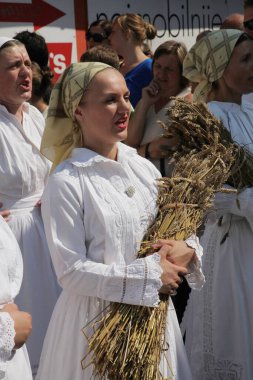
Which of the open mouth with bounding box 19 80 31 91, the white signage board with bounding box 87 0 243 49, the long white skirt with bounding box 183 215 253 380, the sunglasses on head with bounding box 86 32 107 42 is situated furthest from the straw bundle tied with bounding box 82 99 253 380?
the white signage board with bounding box 87 0 243 49

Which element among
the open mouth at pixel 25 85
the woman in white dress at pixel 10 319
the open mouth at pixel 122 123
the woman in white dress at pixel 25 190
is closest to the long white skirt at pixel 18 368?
the woman in white dress at pixel 10 319

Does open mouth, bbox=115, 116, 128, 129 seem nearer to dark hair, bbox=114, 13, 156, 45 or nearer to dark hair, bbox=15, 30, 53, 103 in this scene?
dark hair, bbox=15, 30, 53, 103

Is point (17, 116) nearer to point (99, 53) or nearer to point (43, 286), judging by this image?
point (99, 53)

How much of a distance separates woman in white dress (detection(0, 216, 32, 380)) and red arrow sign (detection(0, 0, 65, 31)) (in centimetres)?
447

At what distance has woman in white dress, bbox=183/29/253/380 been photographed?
3.97m

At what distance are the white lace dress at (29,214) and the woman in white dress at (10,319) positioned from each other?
5.86ft

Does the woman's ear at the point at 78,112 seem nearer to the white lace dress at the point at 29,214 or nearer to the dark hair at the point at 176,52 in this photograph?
the white lace dress at the point at 29,214

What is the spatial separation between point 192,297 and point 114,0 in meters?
4.29

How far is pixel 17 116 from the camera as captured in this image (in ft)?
15.6

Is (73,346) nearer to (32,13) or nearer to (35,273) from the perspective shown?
(35,273)

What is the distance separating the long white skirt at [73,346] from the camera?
10.0 ft

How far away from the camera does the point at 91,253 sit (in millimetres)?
3076

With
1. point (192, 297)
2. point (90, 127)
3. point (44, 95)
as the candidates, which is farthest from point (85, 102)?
point (44, 95)

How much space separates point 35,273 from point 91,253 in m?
1.56
